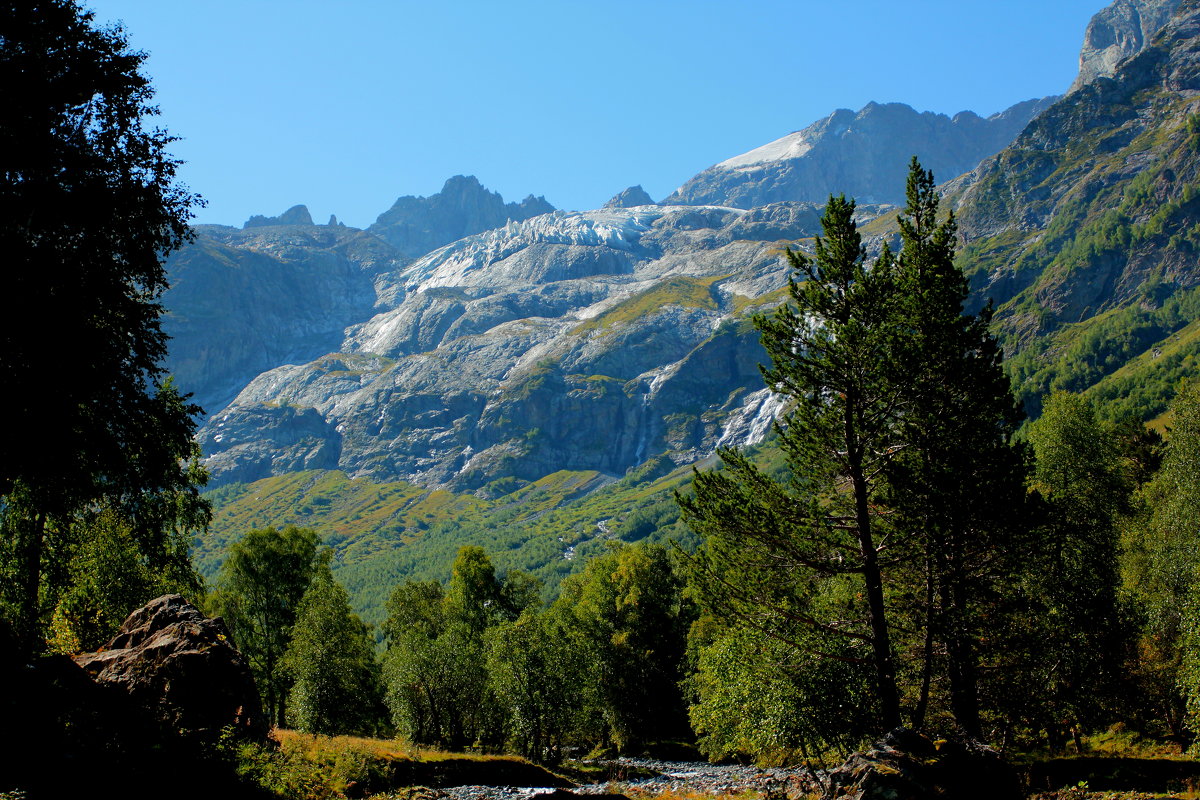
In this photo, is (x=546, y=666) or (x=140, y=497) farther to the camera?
(x=546, y=666)

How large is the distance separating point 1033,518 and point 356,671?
41.3m

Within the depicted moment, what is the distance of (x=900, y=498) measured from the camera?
2362 centimetres

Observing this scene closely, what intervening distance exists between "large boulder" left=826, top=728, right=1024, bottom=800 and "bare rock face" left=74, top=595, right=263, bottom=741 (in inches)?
655

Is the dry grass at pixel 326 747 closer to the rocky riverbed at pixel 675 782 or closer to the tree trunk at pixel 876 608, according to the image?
the rocky riverbed at pixel 675 782

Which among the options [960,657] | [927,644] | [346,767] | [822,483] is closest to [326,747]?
[346,767]

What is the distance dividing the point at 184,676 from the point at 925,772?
1954cm

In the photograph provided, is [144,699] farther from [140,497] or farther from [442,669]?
[442,669]

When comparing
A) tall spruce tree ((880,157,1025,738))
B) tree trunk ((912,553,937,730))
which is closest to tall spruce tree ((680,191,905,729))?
tall spruce tree ((880,157,1025,738))

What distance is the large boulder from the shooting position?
16500 mm

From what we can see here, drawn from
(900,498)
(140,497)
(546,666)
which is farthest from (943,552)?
(546,666)

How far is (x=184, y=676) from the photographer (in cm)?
1952

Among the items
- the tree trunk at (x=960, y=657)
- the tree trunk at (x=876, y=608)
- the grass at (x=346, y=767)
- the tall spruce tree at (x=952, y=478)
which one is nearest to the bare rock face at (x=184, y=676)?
the grass at (x=346, y=767)

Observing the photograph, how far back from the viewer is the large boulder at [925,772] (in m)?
16.5

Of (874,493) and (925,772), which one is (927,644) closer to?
(874,493)
